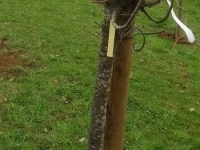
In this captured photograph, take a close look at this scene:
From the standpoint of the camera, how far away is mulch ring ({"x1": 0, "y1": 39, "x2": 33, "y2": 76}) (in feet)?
17.9

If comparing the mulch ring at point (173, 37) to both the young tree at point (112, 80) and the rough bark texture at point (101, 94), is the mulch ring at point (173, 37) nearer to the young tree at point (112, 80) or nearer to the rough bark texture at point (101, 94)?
the young tree at point (112, 80)

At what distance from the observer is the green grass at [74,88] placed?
4371 millimetres

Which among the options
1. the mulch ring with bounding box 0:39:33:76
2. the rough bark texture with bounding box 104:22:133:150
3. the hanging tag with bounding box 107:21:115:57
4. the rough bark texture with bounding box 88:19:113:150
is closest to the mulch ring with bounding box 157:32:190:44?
the mulch ring with bounding box 0:39:33:76

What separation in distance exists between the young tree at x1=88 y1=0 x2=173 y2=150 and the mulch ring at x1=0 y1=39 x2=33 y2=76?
9.39 ft

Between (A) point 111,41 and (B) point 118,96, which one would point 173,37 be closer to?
(B) point 118,96

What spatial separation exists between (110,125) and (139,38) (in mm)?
4339

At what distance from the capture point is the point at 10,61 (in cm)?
572

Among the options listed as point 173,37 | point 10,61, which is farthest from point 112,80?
point 173,37

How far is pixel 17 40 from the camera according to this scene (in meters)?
6.34

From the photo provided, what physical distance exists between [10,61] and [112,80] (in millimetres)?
3295

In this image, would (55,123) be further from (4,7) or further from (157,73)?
(4,7)

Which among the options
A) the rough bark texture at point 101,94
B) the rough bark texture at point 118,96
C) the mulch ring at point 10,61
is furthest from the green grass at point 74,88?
the rough bark texture at point 101,94

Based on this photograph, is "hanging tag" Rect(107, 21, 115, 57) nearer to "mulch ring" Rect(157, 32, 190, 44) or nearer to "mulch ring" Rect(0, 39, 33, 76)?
"mulch ring" Rect(0, 39, 33, 76)

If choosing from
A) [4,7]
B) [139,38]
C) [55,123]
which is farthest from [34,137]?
[4,7]
